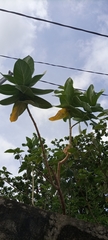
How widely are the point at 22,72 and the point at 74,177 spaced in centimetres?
89

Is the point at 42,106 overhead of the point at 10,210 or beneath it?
overhead

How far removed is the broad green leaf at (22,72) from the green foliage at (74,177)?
0.44 metres

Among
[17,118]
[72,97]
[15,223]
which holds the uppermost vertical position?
[72,97]

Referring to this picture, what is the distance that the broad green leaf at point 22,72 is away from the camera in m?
1.35

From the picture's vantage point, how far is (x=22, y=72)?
1.37 meters

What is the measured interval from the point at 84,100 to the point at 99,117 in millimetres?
132

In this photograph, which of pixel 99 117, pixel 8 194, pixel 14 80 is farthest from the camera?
pixel 8 194

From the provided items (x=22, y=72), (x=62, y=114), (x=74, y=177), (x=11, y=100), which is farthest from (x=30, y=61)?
(x=74, y=177)

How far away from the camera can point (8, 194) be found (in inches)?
154

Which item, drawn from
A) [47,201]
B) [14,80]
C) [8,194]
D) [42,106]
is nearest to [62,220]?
[42,106]

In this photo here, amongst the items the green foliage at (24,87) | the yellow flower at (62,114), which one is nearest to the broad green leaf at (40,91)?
the green foliage at (24,87)

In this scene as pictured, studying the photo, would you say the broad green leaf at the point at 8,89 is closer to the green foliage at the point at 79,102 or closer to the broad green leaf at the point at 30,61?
the broad green leaf at the point at 30,61

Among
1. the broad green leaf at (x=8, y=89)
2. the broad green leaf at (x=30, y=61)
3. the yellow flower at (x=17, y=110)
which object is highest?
the broad green leaf at (x=30, y=61)

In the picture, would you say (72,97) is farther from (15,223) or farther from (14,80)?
(15,223)
